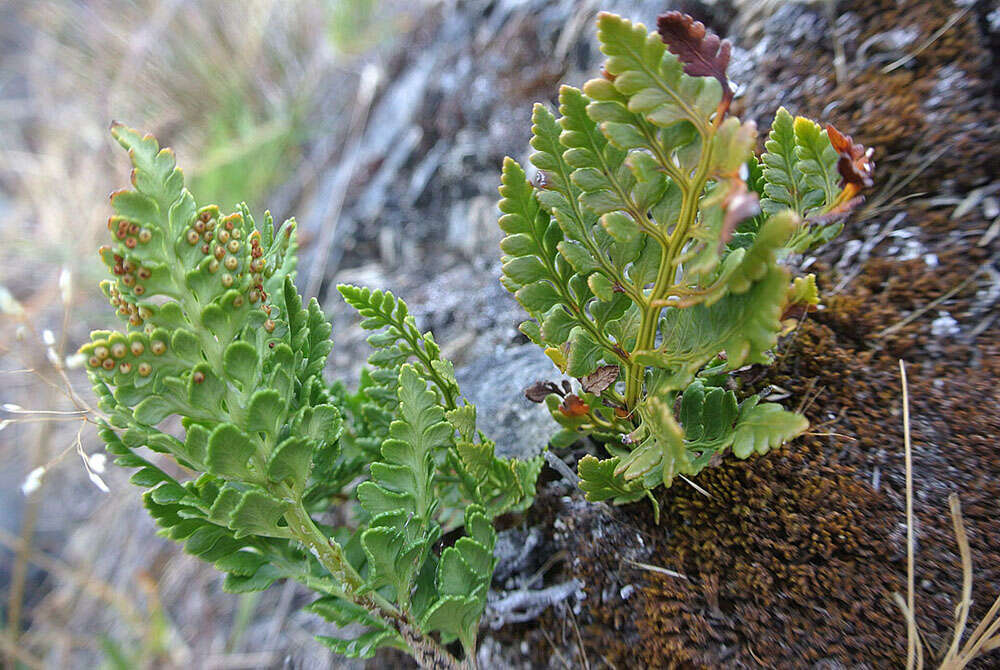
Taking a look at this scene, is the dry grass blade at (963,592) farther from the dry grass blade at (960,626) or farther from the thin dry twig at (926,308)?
the thin dry twig at (926,308)

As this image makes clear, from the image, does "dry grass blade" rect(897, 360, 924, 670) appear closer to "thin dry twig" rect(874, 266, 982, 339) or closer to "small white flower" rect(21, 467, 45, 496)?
"thin dry twig" rect(874, 266, 982, 339)

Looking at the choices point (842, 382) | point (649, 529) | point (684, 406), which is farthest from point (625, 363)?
point (842, 382)

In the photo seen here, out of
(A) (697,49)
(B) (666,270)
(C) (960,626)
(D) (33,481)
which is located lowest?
(C) (960,626)

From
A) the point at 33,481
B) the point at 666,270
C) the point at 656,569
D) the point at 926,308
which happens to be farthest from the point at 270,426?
the point at 926,308

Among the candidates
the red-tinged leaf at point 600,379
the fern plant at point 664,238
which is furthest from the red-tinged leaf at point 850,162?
the red-tinged leaf at point 600,379

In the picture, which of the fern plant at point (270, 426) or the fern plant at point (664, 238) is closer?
the fern plant at point (664, 238)

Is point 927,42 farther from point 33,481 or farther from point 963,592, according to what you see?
point 33,481

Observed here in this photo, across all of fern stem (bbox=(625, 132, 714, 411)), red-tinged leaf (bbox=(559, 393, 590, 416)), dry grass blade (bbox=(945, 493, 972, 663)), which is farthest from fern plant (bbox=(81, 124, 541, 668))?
dry grass blade (bbox=(945, 493, 972, 663))
